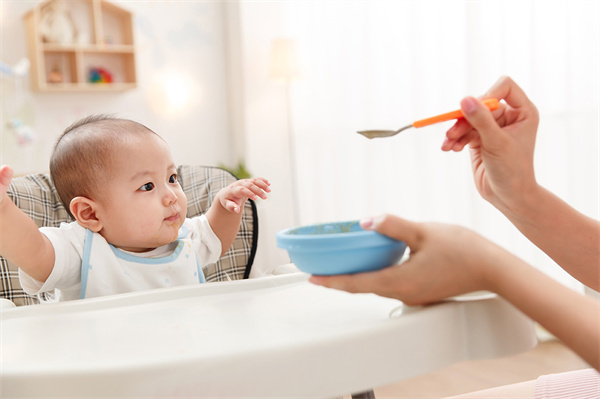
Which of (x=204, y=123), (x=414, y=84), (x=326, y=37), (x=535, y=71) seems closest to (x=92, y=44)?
(x=204, y=123)

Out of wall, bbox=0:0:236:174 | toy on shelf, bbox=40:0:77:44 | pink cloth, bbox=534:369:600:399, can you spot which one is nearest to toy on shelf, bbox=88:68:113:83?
wall, bbox=0:0:236:174

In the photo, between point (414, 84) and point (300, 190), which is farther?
point (300, 190)

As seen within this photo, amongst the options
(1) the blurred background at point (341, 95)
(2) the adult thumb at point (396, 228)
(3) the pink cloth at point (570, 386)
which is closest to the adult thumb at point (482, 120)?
(2) the adult thumb at point (396, 228)

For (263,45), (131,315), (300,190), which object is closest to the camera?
(131,315)

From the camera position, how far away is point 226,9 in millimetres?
4562

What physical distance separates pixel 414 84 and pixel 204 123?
2153mm

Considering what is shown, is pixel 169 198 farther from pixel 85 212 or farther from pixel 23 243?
pixel 23 243

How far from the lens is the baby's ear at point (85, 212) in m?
1.05

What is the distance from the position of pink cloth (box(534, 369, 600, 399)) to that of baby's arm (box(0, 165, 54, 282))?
2.59 ft

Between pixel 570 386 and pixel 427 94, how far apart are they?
6.79 ft

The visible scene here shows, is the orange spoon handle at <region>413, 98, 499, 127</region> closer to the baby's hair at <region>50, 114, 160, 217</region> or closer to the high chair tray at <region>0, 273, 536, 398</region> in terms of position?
the high chair tray at <region>0, 273, 536, 398</region>

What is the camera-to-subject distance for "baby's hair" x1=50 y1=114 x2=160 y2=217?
3.44ft

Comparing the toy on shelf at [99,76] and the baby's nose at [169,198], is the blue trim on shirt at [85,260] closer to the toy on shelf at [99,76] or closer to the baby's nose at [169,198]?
the baby's nose at [169,198]

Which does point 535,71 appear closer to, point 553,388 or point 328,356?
point 553,388
